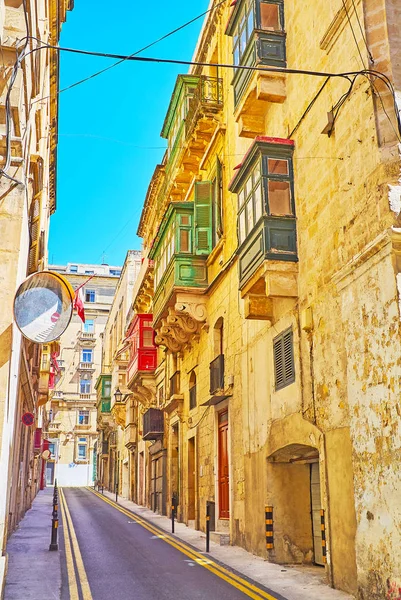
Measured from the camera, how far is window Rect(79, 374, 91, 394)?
7219 cm

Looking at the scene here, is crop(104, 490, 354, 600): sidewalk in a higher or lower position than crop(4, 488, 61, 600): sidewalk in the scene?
lower

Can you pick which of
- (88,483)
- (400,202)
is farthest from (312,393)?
(88,483)

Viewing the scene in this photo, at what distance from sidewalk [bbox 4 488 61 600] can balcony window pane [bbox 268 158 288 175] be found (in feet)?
29.4

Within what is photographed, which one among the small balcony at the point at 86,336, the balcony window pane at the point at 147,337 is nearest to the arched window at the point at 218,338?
the balcony window pane at the point at 147,337

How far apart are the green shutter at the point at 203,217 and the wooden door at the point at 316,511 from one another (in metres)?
9.47

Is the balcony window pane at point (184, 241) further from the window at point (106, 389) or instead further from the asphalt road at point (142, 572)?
the window at point (106, 389)

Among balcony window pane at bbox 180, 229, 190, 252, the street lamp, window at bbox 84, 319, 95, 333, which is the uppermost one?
window at bbox 84, 319, 95, 333

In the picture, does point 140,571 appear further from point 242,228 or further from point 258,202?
point 242,228

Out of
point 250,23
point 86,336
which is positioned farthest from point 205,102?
point 86,336

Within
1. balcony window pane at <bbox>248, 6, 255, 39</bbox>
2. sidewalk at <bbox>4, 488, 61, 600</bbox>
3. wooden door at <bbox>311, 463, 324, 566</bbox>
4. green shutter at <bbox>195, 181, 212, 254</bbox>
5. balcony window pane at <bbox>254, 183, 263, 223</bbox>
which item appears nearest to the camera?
sidewalk at <bbox>4, 488, 61, 600</bbox>

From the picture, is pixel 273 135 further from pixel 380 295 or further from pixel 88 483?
pixel 88 483

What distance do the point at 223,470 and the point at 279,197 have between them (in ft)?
28.7

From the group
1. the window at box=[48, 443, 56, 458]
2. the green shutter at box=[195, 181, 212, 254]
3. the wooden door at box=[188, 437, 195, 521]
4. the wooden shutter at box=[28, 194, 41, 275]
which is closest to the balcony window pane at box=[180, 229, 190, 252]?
the green shutter at box=[195, 181, 212, 254]

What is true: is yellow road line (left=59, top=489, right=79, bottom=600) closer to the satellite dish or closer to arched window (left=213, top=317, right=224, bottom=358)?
the satellite dish
